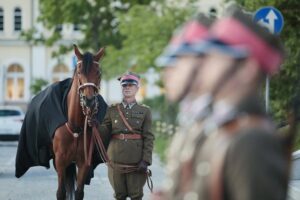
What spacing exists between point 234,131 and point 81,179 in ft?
27.0

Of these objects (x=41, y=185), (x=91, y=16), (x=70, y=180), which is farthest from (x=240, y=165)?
(x=91, y=16)

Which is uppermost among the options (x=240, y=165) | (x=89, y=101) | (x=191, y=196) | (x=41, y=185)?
(x=240, y=165)

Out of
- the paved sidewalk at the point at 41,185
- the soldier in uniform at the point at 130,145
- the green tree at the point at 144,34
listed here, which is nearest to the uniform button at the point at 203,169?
the soldier in uniform at the point at 130,145

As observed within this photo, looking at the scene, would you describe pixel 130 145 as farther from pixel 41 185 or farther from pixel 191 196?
pixel 41 185

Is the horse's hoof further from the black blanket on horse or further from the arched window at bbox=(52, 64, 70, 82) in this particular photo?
the arched window at bbox=(52, 64, 70, 82)

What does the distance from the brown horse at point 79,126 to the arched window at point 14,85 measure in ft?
200

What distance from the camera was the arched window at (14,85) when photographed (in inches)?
2815

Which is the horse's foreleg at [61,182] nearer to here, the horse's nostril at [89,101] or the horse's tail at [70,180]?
the horse's tail at [70,180]

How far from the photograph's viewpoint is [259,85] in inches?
107

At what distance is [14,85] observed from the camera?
234ft

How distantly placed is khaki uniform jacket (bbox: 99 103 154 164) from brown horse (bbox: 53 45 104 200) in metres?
0.98

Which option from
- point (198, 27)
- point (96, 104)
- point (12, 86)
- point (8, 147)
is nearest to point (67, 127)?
point (96, 104)

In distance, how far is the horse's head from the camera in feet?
34.7

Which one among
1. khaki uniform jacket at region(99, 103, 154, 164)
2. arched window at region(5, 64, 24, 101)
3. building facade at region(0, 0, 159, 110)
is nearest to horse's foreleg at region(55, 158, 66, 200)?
khaki uniform jacket at region(99, 103, 154, 164)
